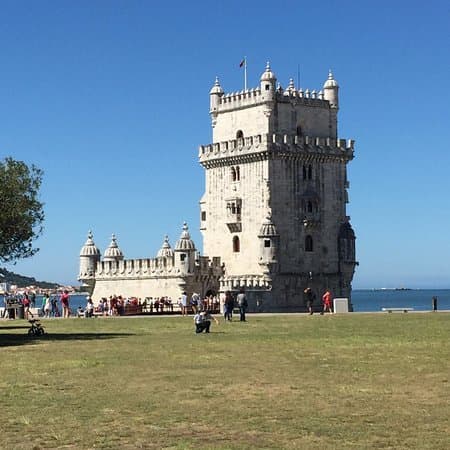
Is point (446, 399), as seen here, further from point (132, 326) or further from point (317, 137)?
point (317, 137)

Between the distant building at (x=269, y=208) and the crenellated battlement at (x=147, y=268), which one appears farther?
the crenellated battlement at (x=147, y=268)

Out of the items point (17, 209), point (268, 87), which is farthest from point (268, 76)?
point (17, 209)

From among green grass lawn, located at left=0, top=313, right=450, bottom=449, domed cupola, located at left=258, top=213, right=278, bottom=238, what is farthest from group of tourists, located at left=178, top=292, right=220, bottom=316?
green grass lawn, located at left=0, top=313, right=450, bottom=449

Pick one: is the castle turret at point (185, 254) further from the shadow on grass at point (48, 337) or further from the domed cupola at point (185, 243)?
the shadow on grass at point (48, 337)

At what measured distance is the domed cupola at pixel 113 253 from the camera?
94062 millimetres

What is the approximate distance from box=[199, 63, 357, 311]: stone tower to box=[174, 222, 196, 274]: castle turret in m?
3.18

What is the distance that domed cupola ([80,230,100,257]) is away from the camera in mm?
93350

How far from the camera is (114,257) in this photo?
94250 millimetres

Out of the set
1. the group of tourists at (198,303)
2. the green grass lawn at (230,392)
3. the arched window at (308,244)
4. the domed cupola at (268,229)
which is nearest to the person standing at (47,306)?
the group of tourists at (198,303)

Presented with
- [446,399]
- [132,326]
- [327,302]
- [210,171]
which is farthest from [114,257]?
[446,399]

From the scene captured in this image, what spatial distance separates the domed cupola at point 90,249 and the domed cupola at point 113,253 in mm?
948

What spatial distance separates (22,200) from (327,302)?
89.9ft

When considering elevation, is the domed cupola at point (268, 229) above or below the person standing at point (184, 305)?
above

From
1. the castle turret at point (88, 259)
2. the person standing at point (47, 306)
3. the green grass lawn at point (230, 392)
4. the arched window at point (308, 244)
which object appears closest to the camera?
the green grass lawn at point (230, 392)
